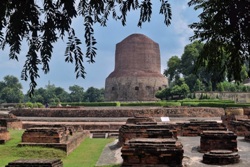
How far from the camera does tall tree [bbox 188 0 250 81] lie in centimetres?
268

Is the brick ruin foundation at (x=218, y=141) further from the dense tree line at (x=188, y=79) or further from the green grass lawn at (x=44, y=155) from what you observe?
the dense tree line at (x=188, y=79)

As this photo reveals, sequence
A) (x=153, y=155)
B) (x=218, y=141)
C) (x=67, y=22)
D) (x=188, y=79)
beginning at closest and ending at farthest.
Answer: (x=67, y=22) → (x=153, y=155) → (x=218, y=141) → (x=188, y=79)

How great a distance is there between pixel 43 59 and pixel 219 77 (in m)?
1.70

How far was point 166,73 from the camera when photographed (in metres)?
43.4

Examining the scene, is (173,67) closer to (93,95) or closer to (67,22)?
(93,95)

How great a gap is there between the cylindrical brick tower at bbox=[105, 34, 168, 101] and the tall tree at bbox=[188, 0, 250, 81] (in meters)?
33.7

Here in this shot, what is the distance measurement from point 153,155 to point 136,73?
33261mm

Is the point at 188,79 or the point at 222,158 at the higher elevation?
the point at 188,79

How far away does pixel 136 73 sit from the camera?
37875mm

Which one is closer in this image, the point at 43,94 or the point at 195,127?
the point at 195,127

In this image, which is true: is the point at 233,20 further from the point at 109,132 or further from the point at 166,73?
the point at 166,73

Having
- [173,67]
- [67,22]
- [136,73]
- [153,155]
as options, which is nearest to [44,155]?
[153,155]

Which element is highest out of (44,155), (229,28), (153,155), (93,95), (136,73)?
(136,73)

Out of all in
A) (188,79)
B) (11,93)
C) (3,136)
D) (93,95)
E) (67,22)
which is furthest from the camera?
(93,95)
